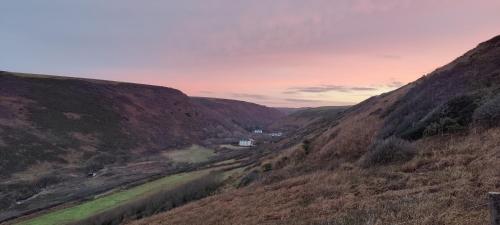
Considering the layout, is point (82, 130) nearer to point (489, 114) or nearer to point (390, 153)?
point (390, 153)

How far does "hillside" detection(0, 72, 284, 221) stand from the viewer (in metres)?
52.9

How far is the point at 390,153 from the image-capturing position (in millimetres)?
15695

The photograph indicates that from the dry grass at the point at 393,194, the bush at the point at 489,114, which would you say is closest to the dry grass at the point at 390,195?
the dry grass at the point at 393,194

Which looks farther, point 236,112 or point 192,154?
point 236,112

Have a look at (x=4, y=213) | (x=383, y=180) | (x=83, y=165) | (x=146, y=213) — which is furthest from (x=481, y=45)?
(x=83, y=165)

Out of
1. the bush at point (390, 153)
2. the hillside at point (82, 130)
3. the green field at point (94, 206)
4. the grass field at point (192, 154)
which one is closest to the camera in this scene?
the bush at point (390, 153)

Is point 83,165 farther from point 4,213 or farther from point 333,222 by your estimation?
point 333,222

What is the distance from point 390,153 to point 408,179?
11.2ft

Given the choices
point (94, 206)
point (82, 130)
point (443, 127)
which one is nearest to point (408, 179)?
point (443, 127)

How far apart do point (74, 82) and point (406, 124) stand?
9161cm

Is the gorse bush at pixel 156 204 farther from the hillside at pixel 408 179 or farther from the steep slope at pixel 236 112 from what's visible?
the steep slope at pixel 236 112

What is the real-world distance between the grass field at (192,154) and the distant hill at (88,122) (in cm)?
583

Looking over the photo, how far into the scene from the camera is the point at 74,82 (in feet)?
327

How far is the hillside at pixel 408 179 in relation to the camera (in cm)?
943
